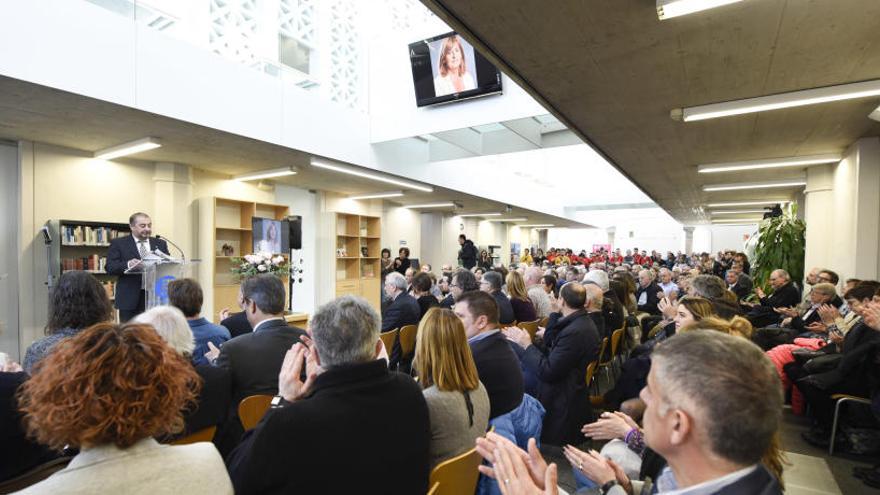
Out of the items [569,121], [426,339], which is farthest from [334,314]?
[569,121]

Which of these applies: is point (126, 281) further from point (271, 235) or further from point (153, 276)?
point (271, 235)

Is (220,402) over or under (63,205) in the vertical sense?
under

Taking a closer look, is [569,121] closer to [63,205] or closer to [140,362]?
[140,362]

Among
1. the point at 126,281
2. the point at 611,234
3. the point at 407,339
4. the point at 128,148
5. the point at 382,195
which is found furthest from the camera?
the point at 611,234

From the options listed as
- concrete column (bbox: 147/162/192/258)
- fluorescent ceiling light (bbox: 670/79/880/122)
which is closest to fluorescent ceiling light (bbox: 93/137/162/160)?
concrete column (bbox: 147/162/192/258)

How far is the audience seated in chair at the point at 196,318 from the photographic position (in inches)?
109

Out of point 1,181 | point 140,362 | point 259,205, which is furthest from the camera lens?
point 259,205

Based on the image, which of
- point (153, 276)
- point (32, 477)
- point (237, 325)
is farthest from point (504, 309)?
point (153, 276)

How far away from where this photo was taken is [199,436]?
204 cm

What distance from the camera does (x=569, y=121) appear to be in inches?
182

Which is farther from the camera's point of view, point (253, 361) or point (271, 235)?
point (271, 235)

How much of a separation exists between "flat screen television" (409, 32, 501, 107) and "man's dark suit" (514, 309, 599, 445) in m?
4.21

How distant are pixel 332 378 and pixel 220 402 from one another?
1.05 metres

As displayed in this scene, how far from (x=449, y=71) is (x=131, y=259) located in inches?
192
